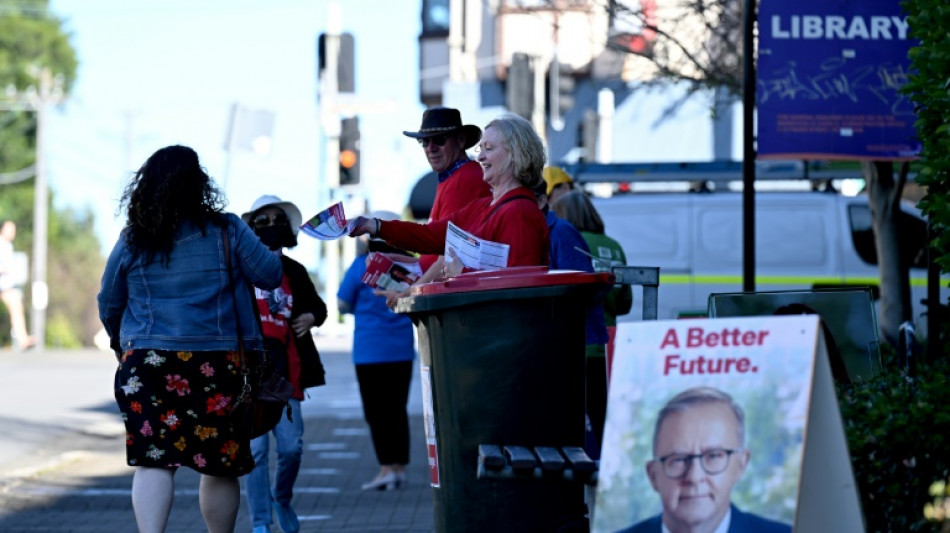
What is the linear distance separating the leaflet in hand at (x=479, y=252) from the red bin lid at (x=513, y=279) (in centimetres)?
28

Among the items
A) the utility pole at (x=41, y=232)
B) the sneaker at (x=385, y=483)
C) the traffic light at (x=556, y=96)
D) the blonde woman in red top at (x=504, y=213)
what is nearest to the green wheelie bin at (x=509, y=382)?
the blonde woman in red top at (x=504, y=213)

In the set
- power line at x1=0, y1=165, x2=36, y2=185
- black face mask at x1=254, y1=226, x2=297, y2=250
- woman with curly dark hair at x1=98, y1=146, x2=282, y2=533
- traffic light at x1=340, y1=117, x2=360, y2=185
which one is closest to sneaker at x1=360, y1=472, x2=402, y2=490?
black face mask at x1=254, y1=226, x2=297, y2=250

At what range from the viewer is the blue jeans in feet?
29.2

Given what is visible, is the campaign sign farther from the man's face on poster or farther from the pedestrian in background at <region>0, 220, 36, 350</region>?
the pedestrian in background at <region>0, 220, 36, 350</region>

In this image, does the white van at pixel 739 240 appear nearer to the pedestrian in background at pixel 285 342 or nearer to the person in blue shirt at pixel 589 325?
the pedestrian in background at pixel 285 342

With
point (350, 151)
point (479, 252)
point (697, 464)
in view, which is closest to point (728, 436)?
point (697, 464)

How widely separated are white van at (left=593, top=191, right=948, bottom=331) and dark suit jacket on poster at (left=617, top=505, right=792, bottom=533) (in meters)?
12.0

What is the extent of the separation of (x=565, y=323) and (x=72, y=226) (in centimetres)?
7467

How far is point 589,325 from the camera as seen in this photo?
738cm

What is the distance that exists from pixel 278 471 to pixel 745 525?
15.9 ft

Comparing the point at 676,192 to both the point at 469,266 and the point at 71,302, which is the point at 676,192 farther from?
the point at 71,302

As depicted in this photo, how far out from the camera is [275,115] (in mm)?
16625

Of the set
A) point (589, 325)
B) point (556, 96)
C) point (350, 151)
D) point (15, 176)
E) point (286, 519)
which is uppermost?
point (15, 176)

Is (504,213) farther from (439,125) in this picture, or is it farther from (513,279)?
(439,125)
